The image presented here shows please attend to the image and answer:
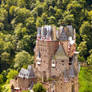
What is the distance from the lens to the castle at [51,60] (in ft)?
132

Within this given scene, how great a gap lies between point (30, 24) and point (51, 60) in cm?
4146

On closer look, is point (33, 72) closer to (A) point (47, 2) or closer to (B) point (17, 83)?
(B) point (17, 83)

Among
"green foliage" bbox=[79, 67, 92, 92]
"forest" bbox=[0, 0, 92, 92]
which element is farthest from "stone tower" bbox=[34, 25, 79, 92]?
"forest" bbox=[0, 0, 92, 92]

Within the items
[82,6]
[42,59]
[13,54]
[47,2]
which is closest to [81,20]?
[82,6]

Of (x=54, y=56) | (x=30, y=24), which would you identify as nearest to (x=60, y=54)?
(x=54, y=56)

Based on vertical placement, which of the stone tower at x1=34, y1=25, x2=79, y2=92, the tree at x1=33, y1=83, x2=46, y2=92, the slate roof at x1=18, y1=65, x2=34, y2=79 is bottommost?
the tree at x1=33, y1=83, x2=46, y2=92

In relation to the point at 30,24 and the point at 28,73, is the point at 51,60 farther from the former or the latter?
the point at 30,24

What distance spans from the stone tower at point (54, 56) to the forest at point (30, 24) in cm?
1910

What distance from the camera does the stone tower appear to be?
39.5m

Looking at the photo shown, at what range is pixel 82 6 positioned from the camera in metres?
81.8

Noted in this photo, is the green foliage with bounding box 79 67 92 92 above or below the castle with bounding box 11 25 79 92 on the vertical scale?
below

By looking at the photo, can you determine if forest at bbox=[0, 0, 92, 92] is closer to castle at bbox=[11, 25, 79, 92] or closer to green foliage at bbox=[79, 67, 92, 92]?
green foliage at bbox=[79, 67, 92, 92]

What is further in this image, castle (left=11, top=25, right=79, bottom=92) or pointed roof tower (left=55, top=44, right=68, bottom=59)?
pointed roof tower (left=55, top=44, right=68, bottom=59)

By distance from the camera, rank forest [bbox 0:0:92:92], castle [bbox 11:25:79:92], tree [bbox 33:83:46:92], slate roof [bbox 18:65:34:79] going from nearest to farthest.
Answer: tree [bbox 33:83:46:92] → castle [bbox 11:25:79:92] → slate roof [bbox 18:65:34:79] → forest [bbox 0:0:92:92]
